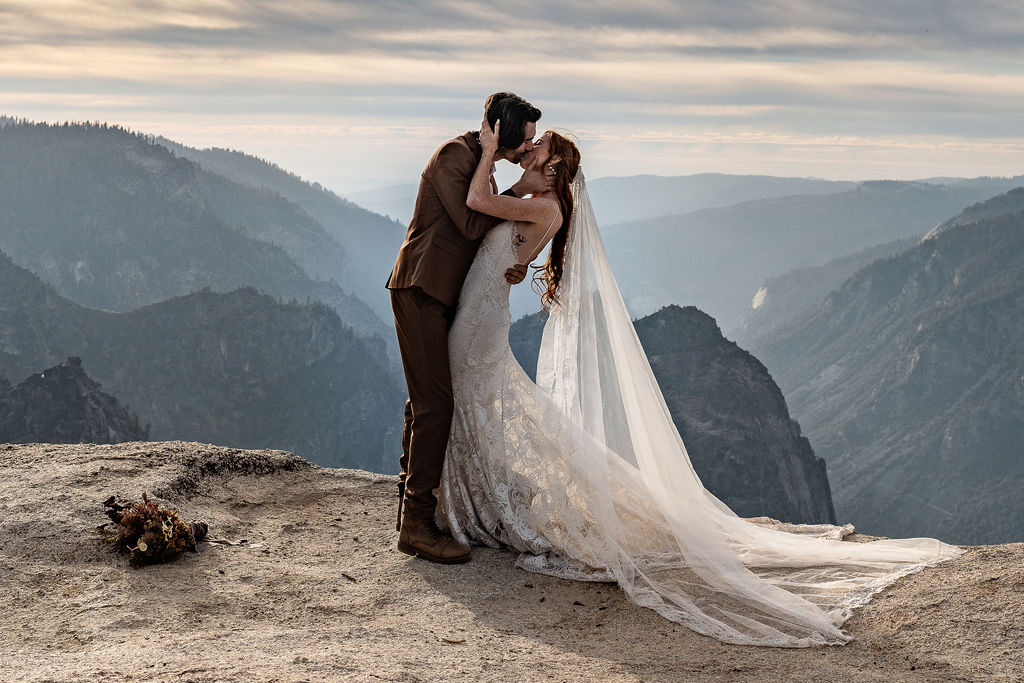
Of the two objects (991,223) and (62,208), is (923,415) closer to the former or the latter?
(991,223)

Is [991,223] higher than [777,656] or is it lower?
higher

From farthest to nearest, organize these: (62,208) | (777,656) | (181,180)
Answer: (181,180) < (62,208) < (777,656)

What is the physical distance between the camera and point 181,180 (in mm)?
148625

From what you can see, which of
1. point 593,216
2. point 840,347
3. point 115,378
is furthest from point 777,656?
point 840,347

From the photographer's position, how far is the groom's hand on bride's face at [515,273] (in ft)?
15.8

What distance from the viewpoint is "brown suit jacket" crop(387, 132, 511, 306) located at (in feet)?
15.1

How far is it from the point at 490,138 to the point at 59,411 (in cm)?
6859

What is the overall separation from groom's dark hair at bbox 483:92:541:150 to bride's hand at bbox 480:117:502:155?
0.07 ft

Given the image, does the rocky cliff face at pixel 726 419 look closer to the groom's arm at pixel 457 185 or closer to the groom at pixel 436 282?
the groom at pixel 436 282

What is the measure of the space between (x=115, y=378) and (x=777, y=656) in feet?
317

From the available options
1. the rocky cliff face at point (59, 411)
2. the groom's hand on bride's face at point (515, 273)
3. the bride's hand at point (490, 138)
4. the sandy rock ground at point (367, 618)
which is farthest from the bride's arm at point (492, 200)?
the rocky cliff face at point (59, 411)

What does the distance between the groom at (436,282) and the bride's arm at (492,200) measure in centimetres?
7

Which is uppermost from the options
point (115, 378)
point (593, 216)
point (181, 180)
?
point (181, 180)

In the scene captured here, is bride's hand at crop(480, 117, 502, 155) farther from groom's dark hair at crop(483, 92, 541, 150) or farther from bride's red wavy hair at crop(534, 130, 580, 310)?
bride's red wavy hair at crop(534, 130, 580, 310)
